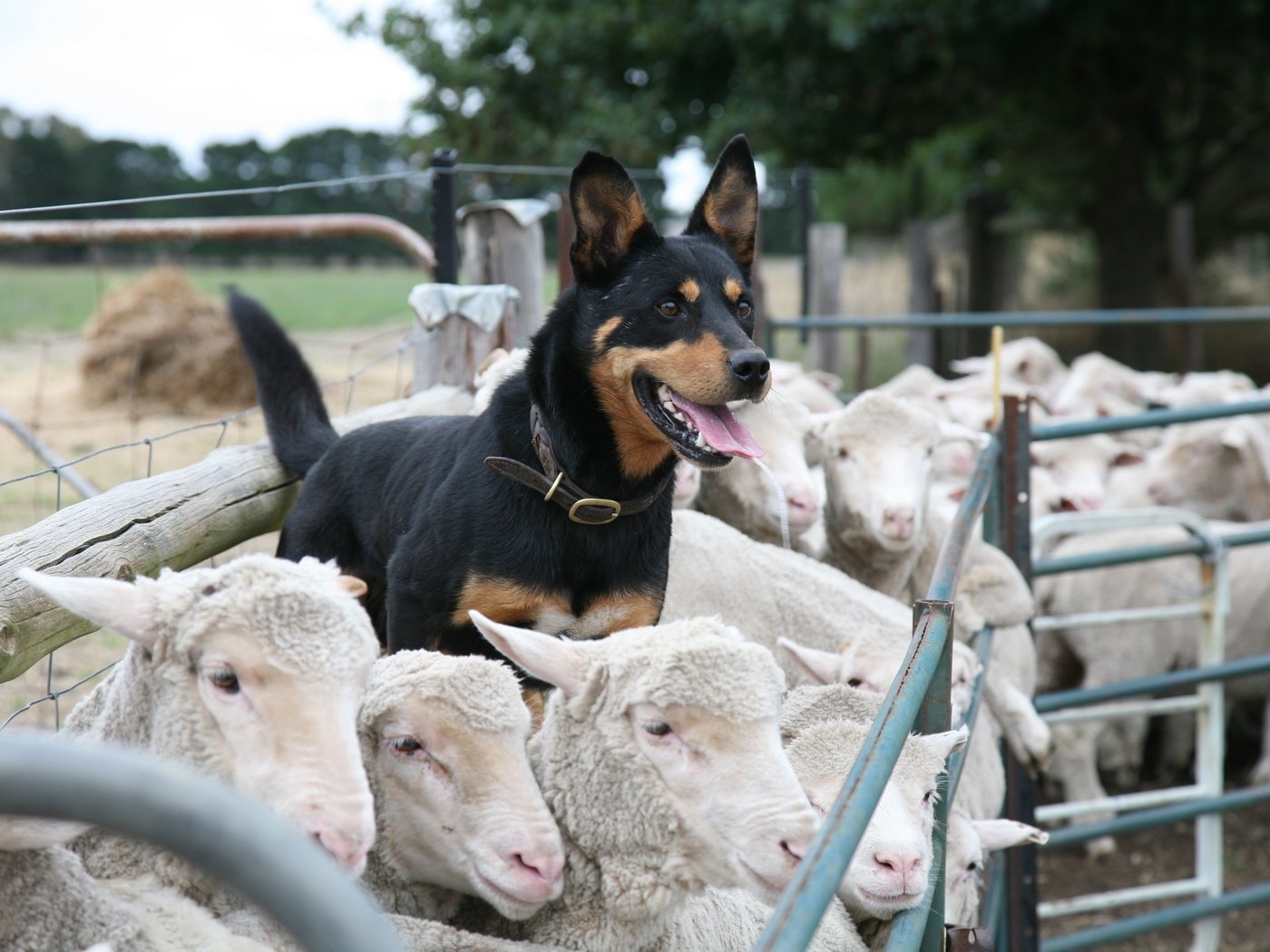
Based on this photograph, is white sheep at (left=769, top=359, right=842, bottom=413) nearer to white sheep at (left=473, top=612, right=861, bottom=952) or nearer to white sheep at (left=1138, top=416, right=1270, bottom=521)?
white sheep at (left=1138, top=416, right=1270, bottom=521)

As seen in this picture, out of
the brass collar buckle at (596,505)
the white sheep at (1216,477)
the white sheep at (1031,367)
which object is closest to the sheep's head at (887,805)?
the brass collar buckle at (596,505)

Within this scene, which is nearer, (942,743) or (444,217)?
(942,743)

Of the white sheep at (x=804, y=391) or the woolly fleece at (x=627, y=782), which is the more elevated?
the white sheep at (x=804, y=391)

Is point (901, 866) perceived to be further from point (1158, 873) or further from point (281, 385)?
point (1158, 873)

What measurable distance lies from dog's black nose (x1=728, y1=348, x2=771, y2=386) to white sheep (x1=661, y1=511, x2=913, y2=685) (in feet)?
3.28

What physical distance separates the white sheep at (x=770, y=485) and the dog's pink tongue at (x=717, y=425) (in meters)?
1.24

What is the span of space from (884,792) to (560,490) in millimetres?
1226

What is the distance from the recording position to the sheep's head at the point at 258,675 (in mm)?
1793

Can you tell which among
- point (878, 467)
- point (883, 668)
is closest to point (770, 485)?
point (878, 467)

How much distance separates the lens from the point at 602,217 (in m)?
3.16

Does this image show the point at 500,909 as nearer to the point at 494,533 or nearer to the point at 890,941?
the point at 890,941

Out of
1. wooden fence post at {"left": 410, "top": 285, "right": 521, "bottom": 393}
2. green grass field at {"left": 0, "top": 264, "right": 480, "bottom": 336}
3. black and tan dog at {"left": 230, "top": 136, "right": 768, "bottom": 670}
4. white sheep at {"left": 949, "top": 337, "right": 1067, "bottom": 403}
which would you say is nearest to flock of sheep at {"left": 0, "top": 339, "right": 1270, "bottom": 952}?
black and tan dog at {"left": 230, "top": 136, "right": 768, "bottom": 670}

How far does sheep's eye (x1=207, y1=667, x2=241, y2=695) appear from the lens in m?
1.90

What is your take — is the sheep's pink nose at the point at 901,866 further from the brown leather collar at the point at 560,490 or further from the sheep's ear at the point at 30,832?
the sheep's ear at the point at 30,832
